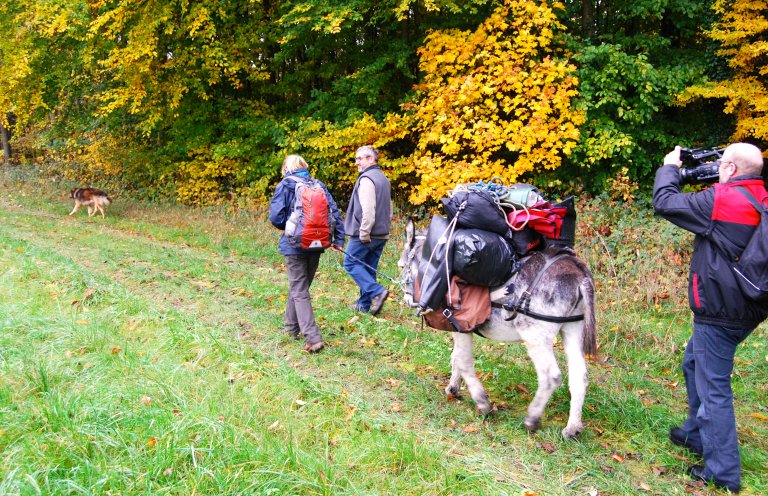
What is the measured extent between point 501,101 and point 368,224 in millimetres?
4724

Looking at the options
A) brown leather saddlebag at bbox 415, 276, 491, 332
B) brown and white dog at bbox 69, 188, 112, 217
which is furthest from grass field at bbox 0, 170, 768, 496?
brown and white dog at bbox 69, 188, 112, 217

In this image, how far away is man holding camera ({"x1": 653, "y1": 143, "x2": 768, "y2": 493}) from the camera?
330cm

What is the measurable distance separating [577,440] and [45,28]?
49.0 feet

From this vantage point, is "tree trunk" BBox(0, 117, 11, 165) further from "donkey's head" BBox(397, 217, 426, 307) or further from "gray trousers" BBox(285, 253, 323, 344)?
"donkey's head" BBox(397, 217, 426, 307)

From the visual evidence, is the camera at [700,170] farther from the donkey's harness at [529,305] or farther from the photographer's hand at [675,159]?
the donkey's harness at [529,305]

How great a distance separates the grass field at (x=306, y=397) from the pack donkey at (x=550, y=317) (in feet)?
1.16


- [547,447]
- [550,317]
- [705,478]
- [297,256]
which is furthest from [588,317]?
[297,256]

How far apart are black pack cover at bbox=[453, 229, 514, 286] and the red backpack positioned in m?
1.99

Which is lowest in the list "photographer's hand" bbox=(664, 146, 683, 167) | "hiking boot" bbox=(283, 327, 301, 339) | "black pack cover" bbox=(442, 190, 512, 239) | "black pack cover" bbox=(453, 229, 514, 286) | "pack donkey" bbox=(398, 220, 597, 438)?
"hiking boot" bbox=(283, 327, 301, 339)

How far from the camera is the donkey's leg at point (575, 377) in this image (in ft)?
13.0

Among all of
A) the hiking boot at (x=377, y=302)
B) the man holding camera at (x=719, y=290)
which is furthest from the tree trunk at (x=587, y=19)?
the man holding camera at (x=719, y=290)

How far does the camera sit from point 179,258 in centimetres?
981

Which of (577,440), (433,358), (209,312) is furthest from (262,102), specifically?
(577,440)

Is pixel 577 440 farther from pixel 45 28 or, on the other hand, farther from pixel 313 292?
pixel 45 28
